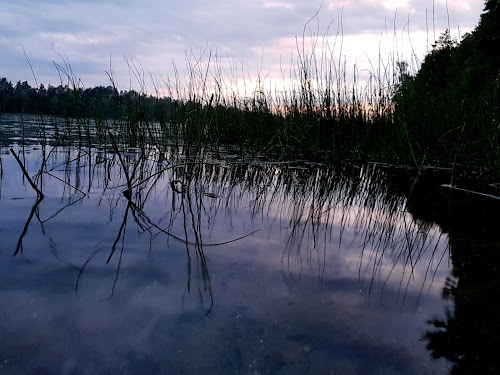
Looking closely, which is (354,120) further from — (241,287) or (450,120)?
(241,287)

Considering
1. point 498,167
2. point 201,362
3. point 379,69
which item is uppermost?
point 379,69

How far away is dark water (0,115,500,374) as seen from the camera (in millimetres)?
741

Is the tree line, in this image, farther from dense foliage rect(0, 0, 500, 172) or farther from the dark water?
the dark water

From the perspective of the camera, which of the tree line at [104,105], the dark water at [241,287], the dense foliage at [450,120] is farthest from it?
the tree line at [104,105]

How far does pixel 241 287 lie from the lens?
1.04 meters

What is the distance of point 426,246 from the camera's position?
58.2 inches

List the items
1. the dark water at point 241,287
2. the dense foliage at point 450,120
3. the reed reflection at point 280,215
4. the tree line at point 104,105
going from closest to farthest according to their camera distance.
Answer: the dark water at point 241,287, the reed reflection at point 280,215, the dense foliage at point 450,120, the tree line at point 104,105

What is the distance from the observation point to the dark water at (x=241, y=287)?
74 centimetres

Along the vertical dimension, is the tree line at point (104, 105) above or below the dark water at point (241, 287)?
above

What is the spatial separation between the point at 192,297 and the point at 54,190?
5.40 feet

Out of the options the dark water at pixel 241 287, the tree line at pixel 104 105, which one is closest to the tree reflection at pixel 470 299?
the dark water at pixel 241 287

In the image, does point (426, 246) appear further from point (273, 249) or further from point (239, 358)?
point (239, 358)

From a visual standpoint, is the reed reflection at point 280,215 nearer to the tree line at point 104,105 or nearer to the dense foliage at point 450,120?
the dense foliage at point 450,120

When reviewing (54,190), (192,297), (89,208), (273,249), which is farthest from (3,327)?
(54,190)
